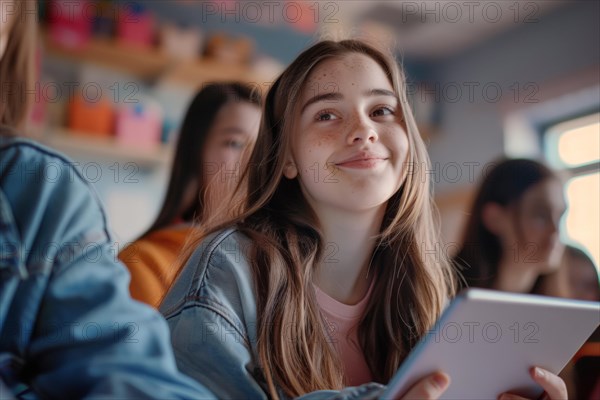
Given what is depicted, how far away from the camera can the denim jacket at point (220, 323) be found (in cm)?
77

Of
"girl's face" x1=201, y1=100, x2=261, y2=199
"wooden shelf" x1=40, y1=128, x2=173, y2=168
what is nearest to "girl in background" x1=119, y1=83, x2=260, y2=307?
"girl's face" x1=201, y1=100, x2=261, y2=199

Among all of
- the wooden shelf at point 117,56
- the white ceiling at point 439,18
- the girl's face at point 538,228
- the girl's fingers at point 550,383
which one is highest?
the white ceiling at point 439,18

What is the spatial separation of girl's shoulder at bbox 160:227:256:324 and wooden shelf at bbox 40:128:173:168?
1.99 meters

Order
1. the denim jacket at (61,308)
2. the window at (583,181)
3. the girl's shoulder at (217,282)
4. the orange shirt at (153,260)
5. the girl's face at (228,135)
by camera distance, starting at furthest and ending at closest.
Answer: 1. the window at (583,181)
2. the girl's face at (228,135)
3. the orange shirt at (153,260)
4. the girl's shoulder at (217,282)
5. the denim jacket at (61,308)

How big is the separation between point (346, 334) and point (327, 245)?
0.48 feet

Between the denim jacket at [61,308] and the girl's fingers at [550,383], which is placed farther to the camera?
the girl's fingers at [550,383]

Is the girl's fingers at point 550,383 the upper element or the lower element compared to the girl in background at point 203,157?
lower

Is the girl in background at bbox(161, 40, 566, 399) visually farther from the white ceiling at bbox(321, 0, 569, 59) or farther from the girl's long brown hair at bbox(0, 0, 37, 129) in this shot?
the white ceiling at bbox(321, 0, 569, 59)

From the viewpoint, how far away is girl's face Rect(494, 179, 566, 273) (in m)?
1.67

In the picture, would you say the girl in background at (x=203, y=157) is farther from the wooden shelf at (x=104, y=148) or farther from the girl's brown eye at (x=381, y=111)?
the wooden shelf at (x=104, y=148)

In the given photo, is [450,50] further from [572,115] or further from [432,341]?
[432,341]

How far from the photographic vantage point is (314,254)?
1013 mm

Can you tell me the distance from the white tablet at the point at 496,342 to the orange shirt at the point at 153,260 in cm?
64

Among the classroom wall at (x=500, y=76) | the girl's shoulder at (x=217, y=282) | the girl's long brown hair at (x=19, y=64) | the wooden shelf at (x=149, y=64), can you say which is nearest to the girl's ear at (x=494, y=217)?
the girl's shoulder at (x=217, y=282)
